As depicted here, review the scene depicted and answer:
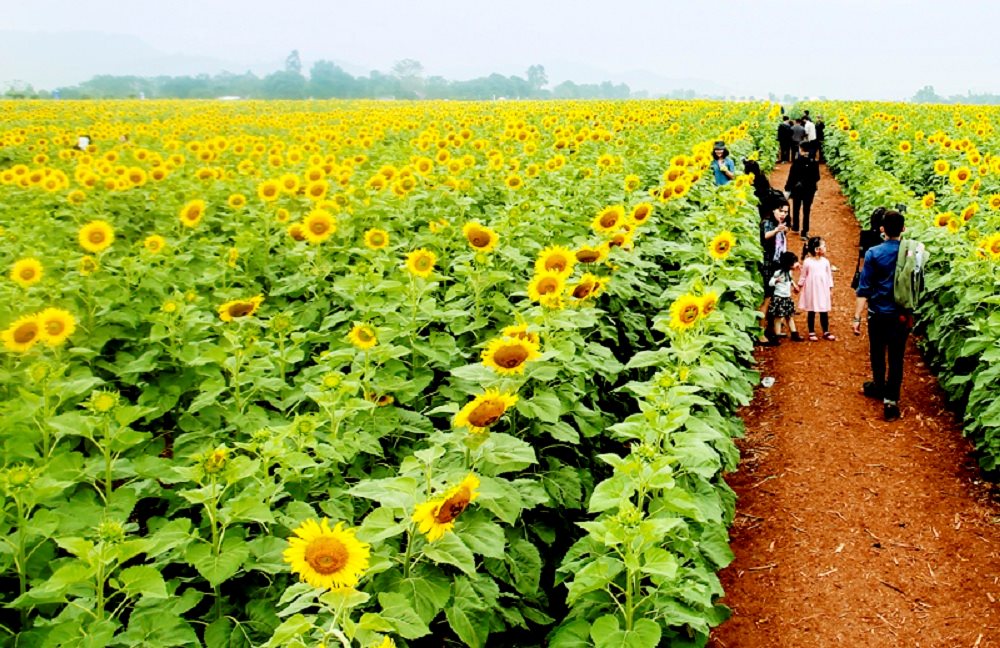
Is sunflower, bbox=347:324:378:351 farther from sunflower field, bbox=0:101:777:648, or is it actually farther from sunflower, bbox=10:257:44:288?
sunflower, bbox=10:257:44:288

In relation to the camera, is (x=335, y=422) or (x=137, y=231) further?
(x=137, y=231)

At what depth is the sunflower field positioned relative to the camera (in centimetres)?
261

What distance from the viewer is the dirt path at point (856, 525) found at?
438cm

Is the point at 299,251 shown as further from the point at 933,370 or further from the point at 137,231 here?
the point at 933,370

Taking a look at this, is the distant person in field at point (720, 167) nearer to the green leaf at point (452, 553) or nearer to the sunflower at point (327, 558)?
the green leaf at point (452, 553)

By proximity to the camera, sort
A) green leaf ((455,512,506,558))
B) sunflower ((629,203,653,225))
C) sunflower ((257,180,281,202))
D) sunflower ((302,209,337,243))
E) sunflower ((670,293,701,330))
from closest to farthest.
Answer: green leaf ((455,512,506,558)) → sunflower ((670,293,701,330)) → sunflower ((302,209,337,243)) → sunflower ((629,203,653,225)) → sunflower ((257,180,281,202))

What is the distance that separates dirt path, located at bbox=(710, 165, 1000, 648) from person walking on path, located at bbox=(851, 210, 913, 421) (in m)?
0.33

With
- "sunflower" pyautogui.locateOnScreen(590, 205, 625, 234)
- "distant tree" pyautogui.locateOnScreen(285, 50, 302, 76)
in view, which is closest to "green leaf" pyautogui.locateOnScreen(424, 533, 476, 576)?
"sunflower" pyautogui.locateOnScreen(590, 205, 625, 234)

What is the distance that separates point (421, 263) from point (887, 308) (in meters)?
4.35

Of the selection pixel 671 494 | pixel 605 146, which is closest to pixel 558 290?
pixel 671 494

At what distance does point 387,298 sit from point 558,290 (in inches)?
58.0

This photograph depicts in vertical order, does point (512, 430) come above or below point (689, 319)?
below

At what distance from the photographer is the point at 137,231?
27.1 ft

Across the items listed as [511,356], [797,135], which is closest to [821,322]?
[511,356]
